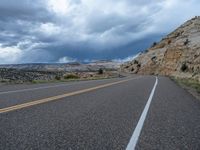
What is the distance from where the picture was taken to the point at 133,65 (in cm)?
13112

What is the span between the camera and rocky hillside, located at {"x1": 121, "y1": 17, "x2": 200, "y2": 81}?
8016 cm

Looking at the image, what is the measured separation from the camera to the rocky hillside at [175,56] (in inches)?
3156

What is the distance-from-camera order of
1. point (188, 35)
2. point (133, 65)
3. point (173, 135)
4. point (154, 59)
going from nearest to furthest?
1. point (173, 135)
2. point (188, 35)
3. point (154, 59)
4. point (133, 65)

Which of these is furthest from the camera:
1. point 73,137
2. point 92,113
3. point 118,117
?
point 92,113

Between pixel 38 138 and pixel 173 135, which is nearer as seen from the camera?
pixel 38 138

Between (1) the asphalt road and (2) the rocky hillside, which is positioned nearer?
(1) the asphalt road

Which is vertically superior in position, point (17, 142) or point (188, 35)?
point (188, 35)

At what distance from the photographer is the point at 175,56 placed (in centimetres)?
9725

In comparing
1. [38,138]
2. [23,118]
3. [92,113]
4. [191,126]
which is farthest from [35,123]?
[191,126]

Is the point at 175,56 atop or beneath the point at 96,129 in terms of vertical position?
atop

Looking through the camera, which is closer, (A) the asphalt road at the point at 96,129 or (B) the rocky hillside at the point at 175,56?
(A) the asphalt road at the point at 96,129

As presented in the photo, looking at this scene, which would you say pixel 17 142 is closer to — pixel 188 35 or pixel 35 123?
pixel 35 123

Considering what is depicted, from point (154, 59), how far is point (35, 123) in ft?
362

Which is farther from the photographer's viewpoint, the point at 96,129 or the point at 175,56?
the point at 175,56
